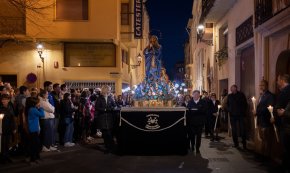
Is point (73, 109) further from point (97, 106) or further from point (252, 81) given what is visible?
point (252, 81)

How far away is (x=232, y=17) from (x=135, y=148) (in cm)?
849

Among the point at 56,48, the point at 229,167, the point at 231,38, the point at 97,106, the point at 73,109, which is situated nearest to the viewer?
the point at 229,167

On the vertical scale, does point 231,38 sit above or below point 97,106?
above

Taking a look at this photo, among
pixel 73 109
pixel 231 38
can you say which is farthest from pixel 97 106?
pixel 231 38

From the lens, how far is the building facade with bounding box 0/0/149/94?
23.7m

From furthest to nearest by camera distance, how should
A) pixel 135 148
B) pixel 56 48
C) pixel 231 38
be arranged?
pixel 56 48
pixel 231 38
pixel 135 148

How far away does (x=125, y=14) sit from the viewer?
28.0 m

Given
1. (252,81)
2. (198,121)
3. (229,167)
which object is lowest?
(229,167)

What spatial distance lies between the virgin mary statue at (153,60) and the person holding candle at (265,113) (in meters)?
3.87

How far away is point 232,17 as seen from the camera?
1800 cm

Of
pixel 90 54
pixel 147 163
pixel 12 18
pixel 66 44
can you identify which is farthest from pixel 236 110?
pixel 12 18

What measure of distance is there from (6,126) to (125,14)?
59.6 ft

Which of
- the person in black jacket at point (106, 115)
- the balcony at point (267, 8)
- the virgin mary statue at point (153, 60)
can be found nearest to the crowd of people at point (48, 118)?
the person in black jacket at point (106, 115)

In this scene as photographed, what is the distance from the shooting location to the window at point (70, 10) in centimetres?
2420
